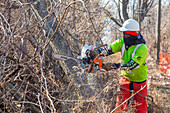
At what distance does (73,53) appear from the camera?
161 inches

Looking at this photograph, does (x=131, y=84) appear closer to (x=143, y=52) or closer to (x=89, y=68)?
(x=143, y=52)

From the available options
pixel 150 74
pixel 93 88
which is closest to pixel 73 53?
pixel 93 88

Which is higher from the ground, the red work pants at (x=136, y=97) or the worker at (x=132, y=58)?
the worker at (x=132, y=58)

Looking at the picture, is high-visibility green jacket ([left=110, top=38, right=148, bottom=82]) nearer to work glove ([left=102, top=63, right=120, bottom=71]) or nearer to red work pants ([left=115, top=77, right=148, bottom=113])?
red work pants ([left=115, top=77, right=148, bottom=113])

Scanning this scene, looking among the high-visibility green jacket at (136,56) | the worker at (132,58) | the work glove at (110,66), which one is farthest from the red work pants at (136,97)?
the work glove at (110,66)

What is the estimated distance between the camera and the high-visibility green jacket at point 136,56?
3428mm

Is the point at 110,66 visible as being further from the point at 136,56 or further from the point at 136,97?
the point at 136,97

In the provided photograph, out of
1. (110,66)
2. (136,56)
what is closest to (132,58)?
(136,56)

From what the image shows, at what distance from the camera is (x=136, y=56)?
11.2 ft

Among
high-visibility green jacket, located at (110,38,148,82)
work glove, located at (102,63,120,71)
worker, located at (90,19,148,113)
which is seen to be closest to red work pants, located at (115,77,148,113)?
worker, located at (90,19,148,113)

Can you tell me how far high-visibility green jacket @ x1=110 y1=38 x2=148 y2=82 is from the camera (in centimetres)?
343

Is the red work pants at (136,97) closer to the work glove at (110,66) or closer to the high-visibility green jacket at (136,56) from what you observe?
the high-visibility green jacket at (136,56)

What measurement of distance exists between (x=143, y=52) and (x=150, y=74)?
521cm

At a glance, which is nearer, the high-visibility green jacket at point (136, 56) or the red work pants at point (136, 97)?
the high-visibility green jacket at point (136, 56)
